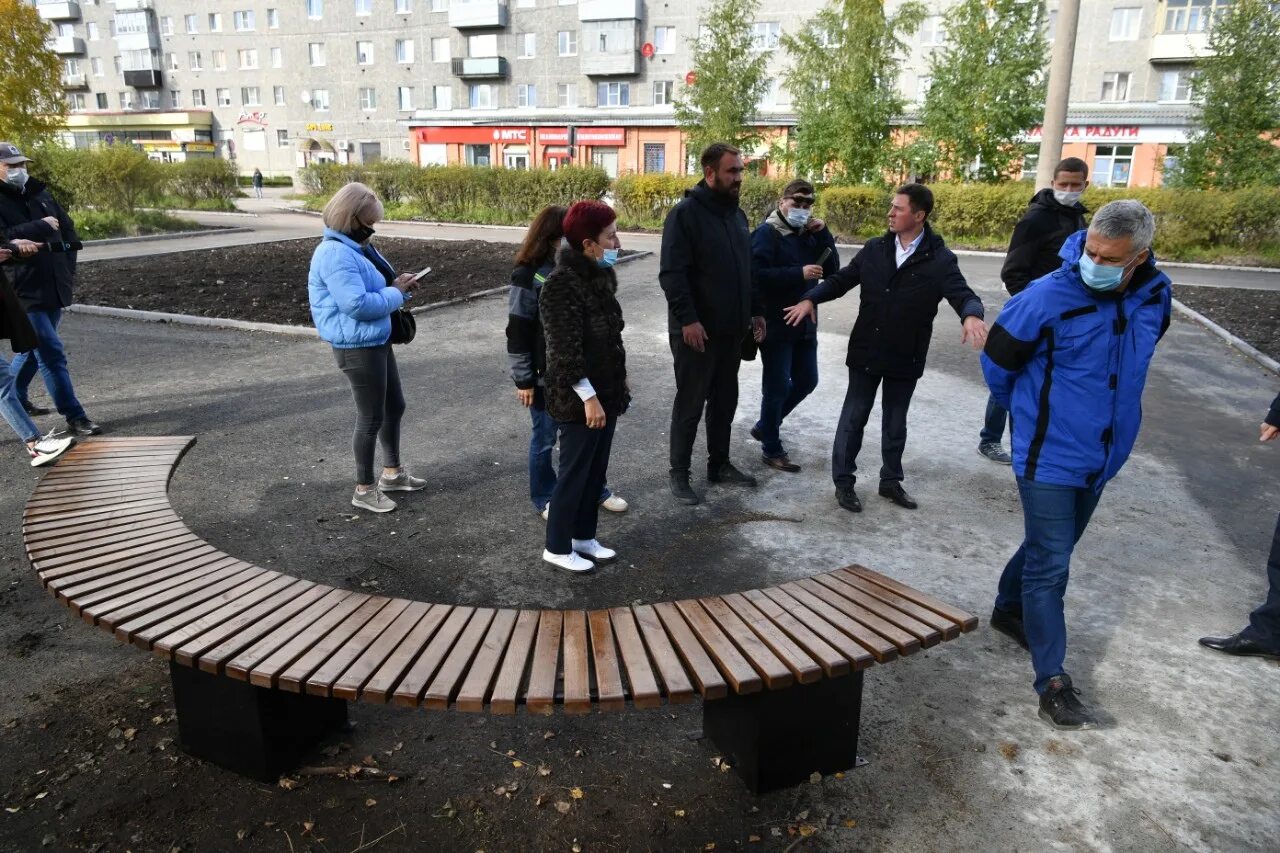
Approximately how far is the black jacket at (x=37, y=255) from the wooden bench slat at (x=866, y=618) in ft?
18.9

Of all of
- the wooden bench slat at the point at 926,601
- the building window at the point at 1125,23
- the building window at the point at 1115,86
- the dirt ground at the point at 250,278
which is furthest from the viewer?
the building window at the point at 1115,86

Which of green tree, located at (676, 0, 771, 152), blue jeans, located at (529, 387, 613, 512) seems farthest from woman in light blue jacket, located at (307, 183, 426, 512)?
green tree, located at (676, 0, 771, 152)

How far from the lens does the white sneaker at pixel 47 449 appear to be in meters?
5.60

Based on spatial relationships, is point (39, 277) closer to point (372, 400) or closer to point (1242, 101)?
point (372, 400)

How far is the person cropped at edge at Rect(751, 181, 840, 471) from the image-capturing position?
5445 millimetres

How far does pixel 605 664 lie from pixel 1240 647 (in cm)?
283

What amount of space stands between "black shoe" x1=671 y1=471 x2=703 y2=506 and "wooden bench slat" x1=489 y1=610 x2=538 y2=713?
7.90 feet

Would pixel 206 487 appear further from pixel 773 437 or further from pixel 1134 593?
pixel 1134 593

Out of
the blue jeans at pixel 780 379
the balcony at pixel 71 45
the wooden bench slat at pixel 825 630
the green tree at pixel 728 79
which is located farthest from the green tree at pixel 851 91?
the balcony at pixel 71 45

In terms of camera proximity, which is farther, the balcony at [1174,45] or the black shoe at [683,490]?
the balcony at [1174,45]

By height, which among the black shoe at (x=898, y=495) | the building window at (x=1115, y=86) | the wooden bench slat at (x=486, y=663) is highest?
the building window at (x=1115, y=86)

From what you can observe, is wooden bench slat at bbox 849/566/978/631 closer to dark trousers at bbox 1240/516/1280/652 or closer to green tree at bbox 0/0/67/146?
dark trousers at bbox 1240/516/1280/652

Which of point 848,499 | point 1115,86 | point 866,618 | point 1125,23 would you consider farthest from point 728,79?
point 866,618

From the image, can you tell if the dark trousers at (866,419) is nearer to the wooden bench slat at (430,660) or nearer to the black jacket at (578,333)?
the black jacket at (578,333)
